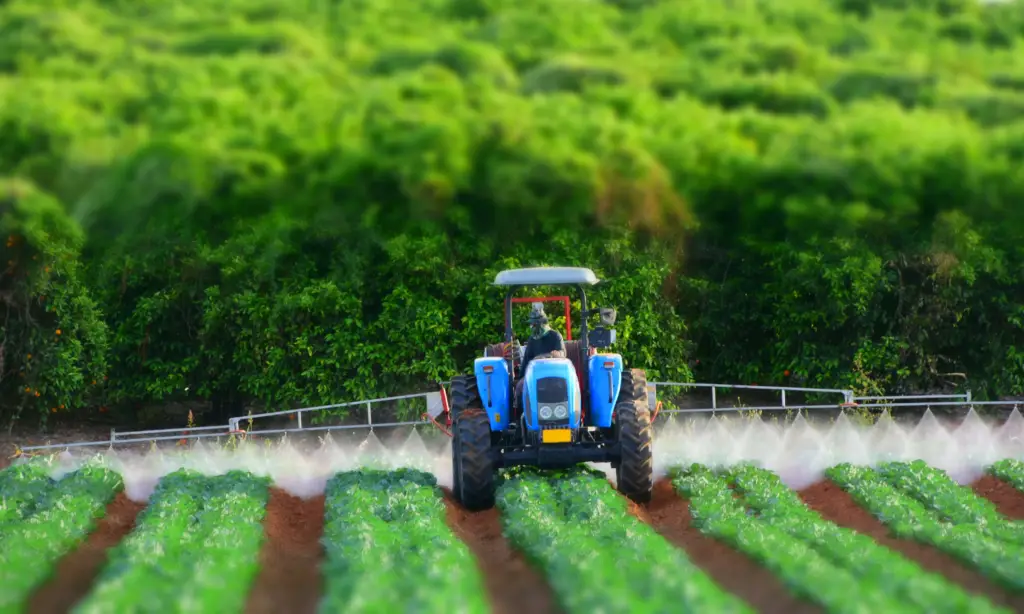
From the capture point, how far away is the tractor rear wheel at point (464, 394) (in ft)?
48.8

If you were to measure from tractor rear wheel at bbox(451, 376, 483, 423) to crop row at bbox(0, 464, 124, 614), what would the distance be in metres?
4.11

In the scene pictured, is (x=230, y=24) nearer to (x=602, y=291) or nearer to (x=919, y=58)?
(x=919, y=58)

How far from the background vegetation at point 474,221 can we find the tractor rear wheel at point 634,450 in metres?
8.26

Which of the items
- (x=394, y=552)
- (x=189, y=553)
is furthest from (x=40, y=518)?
(x=394, y=552)

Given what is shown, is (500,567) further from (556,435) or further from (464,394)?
(464,394)

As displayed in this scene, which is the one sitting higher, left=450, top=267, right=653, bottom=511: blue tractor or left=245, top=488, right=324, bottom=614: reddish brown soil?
left=450, top=267, right=653, bottom=511: blue tractor

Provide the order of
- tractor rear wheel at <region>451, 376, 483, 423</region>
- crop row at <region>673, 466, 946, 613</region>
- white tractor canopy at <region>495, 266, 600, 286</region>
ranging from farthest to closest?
tractor rear wheel at <region>451, 376, 483, 423</region>, white tractor canopy at <region>495, 266, 600, 286</region>, crop row at <region>673, 466, 946, 613</region>

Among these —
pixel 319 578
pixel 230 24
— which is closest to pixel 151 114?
pixel 230 24

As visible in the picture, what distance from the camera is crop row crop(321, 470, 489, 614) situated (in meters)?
8.05

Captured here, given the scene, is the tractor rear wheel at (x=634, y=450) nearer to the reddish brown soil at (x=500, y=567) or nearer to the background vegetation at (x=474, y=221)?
the reddish brown soil at (x=500, y=567)

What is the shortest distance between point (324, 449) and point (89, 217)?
21.6 m

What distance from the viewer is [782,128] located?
46.9 m

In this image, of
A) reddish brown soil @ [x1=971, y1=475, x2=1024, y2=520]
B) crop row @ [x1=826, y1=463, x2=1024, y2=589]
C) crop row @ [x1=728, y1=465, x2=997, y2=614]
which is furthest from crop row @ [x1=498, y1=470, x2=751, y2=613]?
reddish brown soil @ [x1=971, y1=475, x2=1024, y2=520]

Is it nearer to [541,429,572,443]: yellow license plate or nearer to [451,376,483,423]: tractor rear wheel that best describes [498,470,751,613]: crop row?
[541,429,572,443]: yellow license plate
